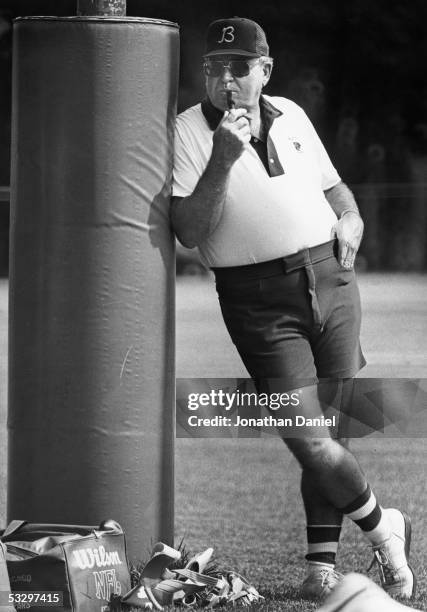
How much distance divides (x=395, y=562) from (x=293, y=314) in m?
0.79

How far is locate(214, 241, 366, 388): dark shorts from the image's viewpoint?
3502 millimetres

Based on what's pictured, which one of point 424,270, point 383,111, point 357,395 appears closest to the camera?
point 357,395

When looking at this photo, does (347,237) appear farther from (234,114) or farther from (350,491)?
(350,491)

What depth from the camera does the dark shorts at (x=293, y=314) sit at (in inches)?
138

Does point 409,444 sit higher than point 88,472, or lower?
lower

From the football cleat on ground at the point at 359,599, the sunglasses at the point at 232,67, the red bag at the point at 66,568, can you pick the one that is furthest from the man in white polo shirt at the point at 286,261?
the football cleat on ground at the point at 359,599

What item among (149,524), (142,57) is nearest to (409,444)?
(149,524)

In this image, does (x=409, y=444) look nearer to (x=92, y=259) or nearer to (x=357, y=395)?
(x=357, y=395)

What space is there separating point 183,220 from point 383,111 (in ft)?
5.28

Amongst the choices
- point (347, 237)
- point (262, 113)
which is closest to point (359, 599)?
point (347, 237)

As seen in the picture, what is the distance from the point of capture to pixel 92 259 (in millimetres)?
3314

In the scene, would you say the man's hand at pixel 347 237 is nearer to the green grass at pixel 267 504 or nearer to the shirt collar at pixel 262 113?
the shirt collar at pixel 262 113

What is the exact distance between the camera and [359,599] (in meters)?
1.30

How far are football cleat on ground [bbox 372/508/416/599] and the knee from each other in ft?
0.88
